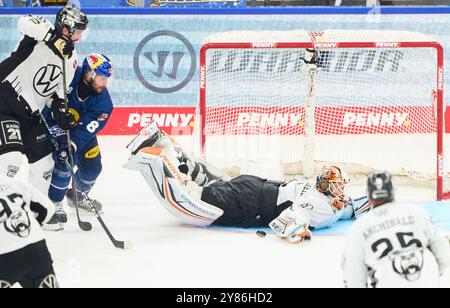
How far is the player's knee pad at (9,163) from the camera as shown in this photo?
16.8ft

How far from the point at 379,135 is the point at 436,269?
3982mm

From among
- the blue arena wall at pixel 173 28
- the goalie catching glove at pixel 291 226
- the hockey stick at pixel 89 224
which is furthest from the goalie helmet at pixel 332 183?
the blue arena wall at pixel 173 28

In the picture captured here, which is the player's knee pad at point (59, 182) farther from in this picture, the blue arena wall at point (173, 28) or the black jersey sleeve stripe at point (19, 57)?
the blue arena wall at point (173, 28)

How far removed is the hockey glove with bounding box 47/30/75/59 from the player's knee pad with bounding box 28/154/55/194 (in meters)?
0.61

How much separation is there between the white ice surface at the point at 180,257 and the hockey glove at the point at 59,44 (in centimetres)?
102

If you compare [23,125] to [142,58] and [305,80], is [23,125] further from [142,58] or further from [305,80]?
[142,58]

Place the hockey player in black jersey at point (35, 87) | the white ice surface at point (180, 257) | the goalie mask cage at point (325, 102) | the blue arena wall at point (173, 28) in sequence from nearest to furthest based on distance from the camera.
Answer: the white ice surface at point (180, 257)
the hockey player in black jersey at point (35, 87)
the goalie mask cage at point (325, 102)
the blue arena wall at point (173, 28)

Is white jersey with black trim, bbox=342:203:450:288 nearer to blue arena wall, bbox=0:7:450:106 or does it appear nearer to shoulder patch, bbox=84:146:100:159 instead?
shoulder patch, bbox=84:146:100:159

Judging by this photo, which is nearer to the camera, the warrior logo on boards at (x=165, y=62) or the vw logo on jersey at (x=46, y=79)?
the vw logo on jersey at (x=46, y=79)

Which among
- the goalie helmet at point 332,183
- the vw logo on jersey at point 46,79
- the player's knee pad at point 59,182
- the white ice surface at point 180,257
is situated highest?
the vw logo on jersey at point 46,79

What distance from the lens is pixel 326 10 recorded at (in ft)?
27.0

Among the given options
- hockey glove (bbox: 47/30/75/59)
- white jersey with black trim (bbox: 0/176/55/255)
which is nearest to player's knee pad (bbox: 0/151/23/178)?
hockey glove (bbox: 47/30/75/59)

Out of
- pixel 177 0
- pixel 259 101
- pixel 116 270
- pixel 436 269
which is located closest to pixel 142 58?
pixel 177 0

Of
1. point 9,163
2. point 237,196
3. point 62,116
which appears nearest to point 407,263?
point 237,196
